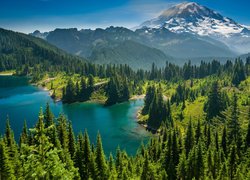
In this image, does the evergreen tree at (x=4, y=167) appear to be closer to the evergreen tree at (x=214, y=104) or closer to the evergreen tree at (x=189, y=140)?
the evergreen tree at (x=189, y=140)

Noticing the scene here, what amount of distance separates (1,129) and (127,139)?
2571 inches

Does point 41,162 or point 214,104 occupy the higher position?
point 41,162

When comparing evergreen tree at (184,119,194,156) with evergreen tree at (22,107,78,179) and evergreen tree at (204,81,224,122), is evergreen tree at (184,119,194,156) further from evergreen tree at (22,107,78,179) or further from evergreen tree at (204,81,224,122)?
evergreen tree at (22,107,78,179)

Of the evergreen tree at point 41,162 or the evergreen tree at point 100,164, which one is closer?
the evergreen tree at point 41,162

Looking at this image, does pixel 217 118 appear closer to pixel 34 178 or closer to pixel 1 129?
pixel 1 129

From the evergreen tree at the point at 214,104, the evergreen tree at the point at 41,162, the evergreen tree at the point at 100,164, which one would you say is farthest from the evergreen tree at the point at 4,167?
the evergreen tree at the point at 214,104

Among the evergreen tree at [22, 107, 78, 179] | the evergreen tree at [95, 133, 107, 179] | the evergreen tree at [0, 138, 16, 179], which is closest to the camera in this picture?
the evergreen tree at [22, 107, 78, 179]

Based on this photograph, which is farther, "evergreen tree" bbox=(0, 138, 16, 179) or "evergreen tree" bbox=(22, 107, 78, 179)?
"evergreen tree" bbox=(0, 138, 16, 179)

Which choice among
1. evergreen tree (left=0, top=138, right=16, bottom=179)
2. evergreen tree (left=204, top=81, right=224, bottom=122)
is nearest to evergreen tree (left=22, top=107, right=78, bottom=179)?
evergreen tree (left=0, top=138, right=16, bottom=179)

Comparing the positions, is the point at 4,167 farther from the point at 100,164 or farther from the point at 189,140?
the point at 189,140

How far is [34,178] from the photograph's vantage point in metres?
31.2


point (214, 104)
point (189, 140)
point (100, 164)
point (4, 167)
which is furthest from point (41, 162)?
point (214, 104)

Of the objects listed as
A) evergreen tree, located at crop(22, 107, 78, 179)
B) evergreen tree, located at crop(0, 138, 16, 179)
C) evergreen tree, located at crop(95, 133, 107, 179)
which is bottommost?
evergreen tree, located at crop(95, 133, 107, 179)

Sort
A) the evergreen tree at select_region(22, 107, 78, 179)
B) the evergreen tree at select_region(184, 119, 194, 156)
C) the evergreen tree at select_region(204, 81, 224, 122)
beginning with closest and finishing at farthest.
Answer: the evergreen tree at select_region(22, 107, 78, 179) → the evergreen tree at select_region(184, 119, 194, 156) → the evergreen tree at select_region(204, 81, 224, 122)
